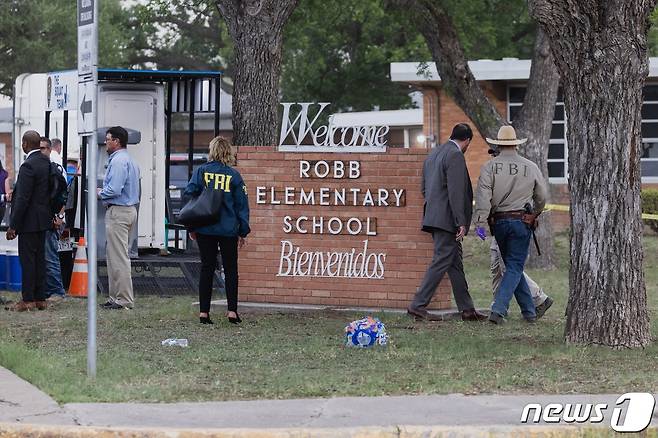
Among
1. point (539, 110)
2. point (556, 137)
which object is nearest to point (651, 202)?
point (556, 137)

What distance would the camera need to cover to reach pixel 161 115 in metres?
15.8

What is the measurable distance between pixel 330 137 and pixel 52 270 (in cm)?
383

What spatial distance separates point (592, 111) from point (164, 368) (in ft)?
12.4

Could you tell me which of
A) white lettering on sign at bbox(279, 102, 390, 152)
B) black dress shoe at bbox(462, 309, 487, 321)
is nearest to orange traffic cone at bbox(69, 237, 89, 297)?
white lettering on sign at bbox(279, 102, 390, 152)

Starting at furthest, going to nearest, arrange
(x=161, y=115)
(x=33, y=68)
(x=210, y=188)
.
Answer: (x=33, y=68) → (x=161, y=115) → (x=210, y=188)

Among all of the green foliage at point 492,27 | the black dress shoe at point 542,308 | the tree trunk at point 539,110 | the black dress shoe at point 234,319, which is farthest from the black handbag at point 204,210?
the green foliage at point 492,27

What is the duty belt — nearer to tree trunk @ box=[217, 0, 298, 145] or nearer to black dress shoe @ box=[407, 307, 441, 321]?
black dress shoe @ box=[407, 307, 441, 321]

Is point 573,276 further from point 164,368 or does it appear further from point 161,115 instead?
point 161,115

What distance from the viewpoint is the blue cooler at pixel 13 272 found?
1546cm

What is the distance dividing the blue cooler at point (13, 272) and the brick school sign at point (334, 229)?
12.7 ft

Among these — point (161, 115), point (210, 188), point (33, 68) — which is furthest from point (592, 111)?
point (33, 68)

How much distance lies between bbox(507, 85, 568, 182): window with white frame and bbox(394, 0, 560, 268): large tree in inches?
291

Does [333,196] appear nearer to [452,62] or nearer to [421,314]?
[421,314]

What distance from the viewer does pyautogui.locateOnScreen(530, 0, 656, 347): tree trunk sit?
9594mm
